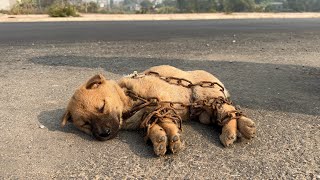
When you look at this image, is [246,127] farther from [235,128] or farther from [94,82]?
[94,82]

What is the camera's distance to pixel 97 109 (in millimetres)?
4336

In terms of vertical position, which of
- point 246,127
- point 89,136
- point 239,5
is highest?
point 239,5

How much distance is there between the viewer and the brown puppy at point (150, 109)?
165 inches

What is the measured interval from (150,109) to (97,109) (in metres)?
0.60

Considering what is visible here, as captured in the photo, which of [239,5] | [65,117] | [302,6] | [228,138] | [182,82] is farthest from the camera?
[302,6]

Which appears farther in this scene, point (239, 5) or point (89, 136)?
point (239, 5)

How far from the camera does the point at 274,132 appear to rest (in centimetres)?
472

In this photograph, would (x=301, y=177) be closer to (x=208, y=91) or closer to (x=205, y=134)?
(x=205, y=134)

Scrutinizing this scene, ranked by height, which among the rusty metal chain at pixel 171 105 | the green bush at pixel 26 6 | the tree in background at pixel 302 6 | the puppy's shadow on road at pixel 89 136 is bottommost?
the puppy's shadow on road at pixel 89 136

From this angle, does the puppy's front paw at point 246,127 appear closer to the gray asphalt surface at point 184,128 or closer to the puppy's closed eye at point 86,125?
the gray asphalt surface at point 184,128

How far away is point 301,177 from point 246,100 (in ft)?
8.61

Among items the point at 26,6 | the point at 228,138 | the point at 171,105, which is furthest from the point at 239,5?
the point at 228,138

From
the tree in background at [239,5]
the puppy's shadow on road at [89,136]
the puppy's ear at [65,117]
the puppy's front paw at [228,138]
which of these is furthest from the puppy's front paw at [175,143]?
the tree in background at [239,5]

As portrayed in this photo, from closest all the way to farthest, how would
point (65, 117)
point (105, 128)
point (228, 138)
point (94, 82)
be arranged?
point (228, 138) < point (105, 128) < point (94, 82) < point (65, 117)
